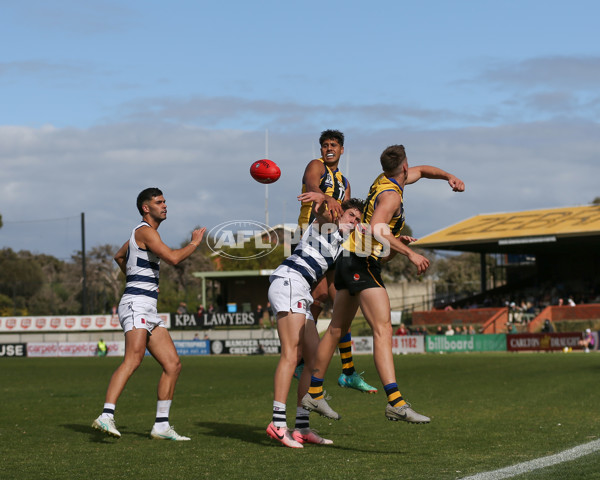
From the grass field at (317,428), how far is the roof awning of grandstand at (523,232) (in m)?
33.0

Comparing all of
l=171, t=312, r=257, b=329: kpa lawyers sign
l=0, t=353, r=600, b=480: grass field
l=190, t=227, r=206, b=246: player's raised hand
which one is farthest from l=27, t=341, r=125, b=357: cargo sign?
l=190, t=227, r=206, b=246: player's raised hand

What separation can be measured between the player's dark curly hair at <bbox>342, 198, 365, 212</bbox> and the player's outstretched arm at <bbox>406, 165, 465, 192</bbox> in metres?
0.49

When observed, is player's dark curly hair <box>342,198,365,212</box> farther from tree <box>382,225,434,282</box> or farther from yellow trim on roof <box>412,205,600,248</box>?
tree <box>382,225,434,282</box>

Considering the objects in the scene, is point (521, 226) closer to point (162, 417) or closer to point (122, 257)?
point (122, 257)

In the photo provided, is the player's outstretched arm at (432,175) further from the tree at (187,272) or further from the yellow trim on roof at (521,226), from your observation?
the tree at (187,272)

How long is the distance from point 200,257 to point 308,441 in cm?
7680

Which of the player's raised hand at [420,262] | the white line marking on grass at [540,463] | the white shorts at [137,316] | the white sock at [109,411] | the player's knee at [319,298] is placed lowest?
the white line marking on grass at [540,463]

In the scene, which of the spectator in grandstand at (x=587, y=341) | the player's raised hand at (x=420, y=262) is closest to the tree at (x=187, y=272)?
the spectator in grandstand at (x=587, y=341)

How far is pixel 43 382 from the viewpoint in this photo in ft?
66.0

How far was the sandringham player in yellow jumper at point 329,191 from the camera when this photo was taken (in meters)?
8.43

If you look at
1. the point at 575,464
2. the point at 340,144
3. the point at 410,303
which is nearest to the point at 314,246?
the point at 340,144

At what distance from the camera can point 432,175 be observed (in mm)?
8234

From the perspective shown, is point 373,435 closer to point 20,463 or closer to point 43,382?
point 20,463

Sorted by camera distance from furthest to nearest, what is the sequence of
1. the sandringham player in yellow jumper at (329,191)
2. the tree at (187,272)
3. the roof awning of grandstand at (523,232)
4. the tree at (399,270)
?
the tree at (399,270) → the tree at (187,272) → the roof awning of grandstand at (523,232) → the sandringham player in yellow jumper at (329,191)
